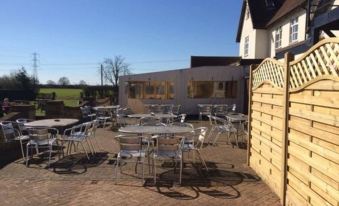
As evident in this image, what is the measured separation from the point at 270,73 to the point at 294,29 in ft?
46.5

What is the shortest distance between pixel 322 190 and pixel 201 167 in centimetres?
389

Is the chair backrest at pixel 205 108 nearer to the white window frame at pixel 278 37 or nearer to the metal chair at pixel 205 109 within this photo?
the metal chair at pixel 205 109

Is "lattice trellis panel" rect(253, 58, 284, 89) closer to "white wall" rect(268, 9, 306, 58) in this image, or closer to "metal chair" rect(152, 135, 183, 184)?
"metal chair" rect(152, 135, 183, 184)

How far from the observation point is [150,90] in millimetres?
22672

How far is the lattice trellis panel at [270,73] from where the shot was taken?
5918mm

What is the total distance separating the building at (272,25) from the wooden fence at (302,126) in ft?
35.4

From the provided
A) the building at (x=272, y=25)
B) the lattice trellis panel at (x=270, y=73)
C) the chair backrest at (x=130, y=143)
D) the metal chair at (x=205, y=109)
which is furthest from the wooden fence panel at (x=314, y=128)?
the metal chair at (x=205, y=109)

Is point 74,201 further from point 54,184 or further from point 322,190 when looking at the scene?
point 322,190

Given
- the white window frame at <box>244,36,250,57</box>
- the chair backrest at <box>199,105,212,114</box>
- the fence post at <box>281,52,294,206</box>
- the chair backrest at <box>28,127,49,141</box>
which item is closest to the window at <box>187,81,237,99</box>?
the chair backrest at <box>199,105,212,114</box>

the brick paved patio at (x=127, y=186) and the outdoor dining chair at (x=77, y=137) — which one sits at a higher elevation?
the outdoor dining chair at (x=77, y=137)

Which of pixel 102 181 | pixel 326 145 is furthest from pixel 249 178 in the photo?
pixel 326 145

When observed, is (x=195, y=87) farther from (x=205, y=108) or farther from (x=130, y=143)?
(x=130, y=143)

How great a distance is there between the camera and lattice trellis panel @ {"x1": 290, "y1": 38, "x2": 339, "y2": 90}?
3868 millimetres

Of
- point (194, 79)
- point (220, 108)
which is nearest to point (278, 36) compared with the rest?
point (194, 79)
